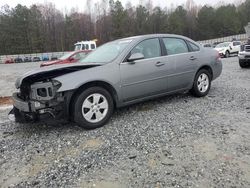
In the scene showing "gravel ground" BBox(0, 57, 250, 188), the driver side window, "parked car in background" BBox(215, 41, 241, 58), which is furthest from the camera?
"parked car in background" BBox(215, 41, 241, 58)

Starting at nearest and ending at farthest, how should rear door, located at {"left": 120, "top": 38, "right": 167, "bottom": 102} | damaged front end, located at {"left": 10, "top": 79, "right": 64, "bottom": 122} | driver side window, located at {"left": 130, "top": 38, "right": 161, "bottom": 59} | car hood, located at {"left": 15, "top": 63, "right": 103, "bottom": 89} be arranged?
1. damaged front end, located at {"left": 10, "top": 79, "right": 64, "bottom": 122}
2. car hood, located at {"left": 15, "top": 63, "right": 103, "bottom": 89}
3. rear door, located at {"left": 120, "top": 38, "right": 167, "bottom": 102}
4. driver side window, located at {"left": 130, "top": 38, "right": 161, "bottom": 59}

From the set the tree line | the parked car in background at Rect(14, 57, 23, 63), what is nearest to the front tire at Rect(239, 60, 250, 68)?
the parked car in background at Rect(14, 57, 23, 63)

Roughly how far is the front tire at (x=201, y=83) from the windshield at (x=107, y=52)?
1.88 meters

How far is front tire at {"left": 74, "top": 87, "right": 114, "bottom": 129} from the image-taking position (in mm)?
4043

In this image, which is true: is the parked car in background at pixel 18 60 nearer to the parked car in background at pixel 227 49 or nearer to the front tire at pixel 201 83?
the parked car in background at pixel 227 49

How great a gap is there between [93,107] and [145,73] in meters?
1.23

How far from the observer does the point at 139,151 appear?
3.37 m

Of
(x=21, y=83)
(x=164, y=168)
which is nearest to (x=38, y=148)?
(x=21, y=83)

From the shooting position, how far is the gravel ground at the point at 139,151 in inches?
109

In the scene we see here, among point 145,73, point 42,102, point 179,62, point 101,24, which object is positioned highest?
point 101,24

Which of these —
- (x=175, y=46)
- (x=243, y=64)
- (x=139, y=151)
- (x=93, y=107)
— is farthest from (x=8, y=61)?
(x=139, y=151)

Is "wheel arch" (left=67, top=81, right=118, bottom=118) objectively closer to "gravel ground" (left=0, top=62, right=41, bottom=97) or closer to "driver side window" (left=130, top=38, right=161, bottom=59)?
"driver side window" (left=130, top=38, right=161, bottom=59)

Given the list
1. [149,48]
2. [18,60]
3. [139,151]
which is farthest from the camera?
[18,60]

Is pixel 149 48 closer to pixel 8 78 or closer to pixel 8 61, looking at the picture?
pixel 8 78
